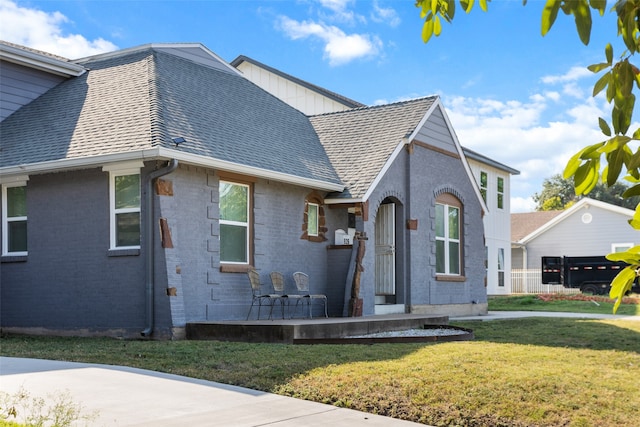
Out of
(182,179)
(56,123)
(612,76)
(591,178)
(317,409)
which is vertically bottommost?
(317,409)

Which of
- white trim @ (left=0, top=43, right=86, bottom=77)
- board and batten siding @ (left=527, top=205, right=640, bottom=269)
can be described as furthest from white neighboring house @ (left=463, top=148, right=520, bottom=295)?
white trim @ (left=0, top=43, right=86, bottom=77)

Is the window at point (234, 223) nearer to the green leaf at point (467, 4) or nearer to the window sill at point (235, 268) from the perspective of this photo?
the window sill at point (235, 268)

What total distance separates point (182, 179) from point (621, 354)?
310 inches

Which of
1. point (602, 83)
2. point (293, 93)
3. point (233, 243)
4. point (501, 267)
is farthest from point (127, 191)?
point (501, 267)

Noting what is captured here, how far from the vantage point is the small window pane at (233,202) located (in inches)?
587

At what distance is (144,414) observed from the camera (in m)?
6.60

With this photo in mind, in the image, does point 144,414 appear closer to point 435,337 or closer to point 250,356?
point 250,356

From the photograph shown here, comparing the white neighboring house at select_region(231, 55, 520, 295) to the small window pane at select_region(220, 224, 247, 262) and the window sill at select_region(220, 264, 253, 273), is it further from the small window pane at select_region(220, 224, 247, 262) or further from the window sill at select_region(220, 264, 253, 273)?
the window sill at select_region(220, 264, 253, 273)

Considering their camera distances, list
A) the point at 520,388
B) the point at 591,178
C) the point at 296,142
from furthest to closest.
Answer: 1. the point at 296,142
2. the point at 520,388
3. the point at 591,178

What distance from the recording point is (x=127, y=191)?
13836 mm

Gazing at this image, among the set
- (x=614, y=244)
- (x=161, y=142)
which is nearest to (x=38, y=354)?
(x=161, y=142)

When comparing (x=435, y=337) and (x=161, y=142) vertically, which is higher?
(x=161, y=142)

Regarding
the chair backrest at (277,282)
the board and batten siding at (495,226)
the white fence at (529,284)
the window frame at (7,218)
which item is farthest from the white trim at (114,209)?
the white fence at (529,284)

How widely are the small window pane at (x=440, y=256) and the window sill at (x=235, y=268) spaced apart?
6983 mm
